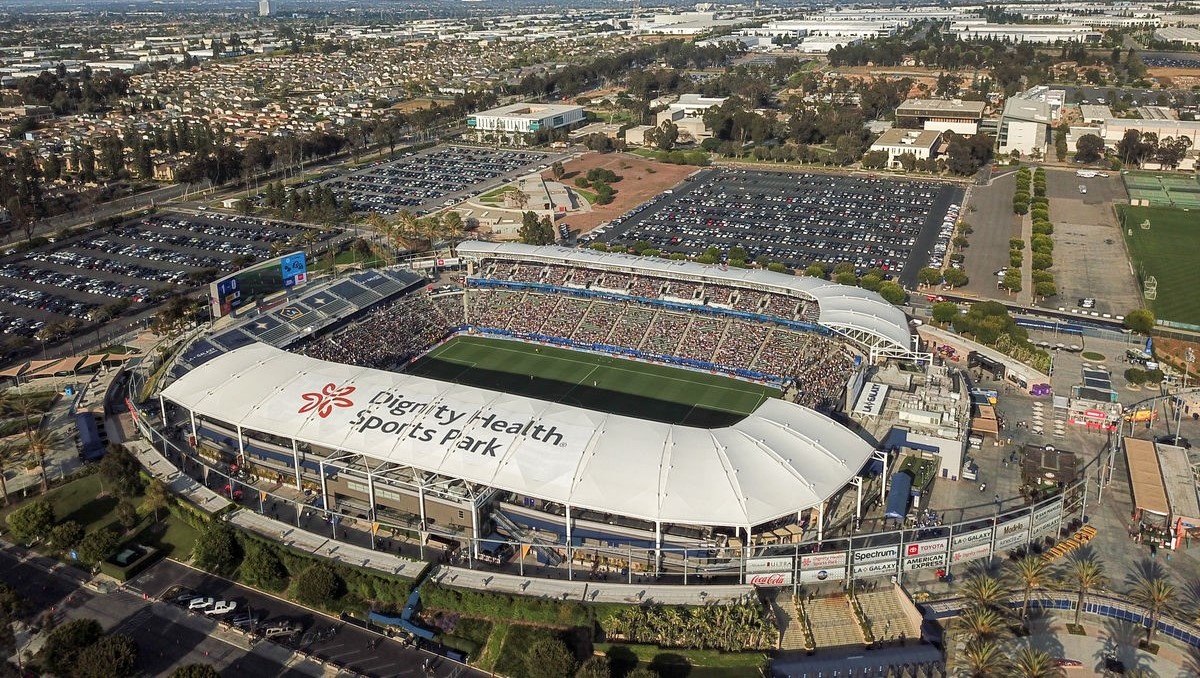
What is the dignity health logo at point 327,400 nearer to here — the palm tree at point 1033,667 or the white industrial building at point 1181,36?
the palm tree at point 1033,667

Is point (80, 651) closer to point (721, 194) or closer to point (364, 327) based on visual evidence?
point (364, 327)

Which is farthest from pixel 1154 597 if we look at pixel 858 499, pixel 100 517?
pixel 100 517

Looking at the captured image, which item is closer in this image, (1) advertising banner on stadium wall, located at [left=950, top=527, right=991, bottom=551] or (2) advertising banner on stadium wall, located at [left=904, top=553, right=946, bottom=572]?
(2) advertising banner on stadium wall, located at [left=904, top=553, right=946, bottom=572]

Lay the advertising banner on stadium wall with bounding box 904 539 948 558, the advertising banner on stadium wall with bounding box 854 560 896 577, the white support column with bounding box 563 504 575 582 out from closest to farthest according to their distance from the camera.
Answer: the advertising banner on stadium wall with bounding box 854 560 896 577 → the advertising banner on stadium wall with bounding box 904 539 948 558 → the white support column with bounding box 563 504 575 582

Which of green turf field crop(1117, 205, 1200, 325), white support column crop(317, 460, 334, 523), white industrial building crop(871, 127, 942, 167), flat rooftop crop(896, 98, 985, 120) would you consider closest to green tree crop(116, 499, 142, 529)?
white support column crop(317, 460, 334, 523)

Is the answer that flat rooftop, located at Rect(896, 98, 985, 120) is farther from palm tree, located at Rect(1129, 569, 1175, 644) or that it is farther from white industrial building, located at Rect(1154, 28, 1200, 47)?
palm tree, located at Rect(1129, 569, 1175, 644)

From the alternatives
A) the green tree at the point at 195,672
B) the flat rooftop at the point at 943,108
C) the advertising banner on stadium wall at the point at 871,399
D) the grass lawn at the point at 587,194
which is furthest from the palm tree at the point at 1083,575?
the flat rooftop at the point at 943,108

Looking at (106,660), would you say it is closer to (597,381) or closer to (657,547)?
(657,547)
